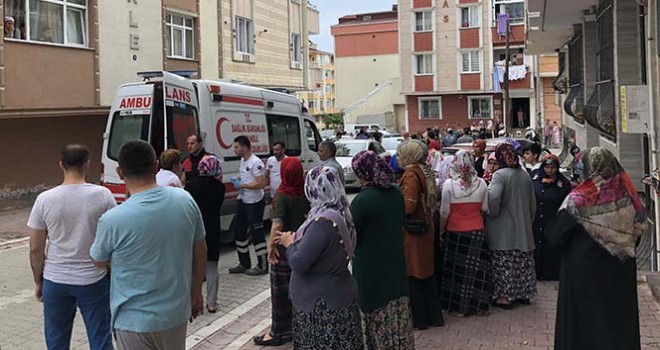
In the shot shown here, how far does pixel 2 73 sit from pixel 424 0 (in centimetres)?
3258

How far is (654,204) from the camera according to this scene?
7.76 metres

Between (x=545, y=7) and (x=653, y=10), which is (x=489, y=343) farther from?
(x=545, y=7)

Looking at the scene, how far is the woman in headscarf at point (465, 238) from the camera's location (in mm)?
5961

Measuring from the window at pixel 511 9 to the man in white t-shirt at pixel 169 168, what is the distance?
120 feet

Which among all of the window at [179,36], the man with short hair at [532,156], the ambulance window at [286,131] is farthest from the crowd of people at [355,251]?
the window at [179,36]

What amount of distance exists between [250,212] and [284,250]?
3070 mm

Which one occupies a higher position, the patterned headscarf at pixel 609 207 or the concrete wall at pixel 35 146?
the concrete wall at pixel 35 146

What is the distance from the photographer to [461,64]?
1628 inches

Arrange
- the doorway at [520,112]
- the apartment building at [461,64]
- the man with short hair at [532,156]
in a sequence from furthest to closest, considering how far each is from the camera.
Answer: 1. the doorway at [520,112]
2. the apartment building at [461,64]
3. the man with short hair at [532,156]

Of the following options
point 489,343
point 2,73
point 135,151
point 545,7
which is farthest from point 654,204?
point 2,73

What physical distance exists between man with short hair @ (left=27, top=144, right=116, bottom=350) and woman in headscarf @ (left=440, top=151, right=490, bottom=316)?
322 centimetres

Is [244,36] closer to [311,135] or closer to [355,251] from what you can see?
[311,135]

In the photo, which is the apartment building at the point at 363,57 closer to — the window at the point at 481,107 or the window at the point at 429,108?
the window at the point at 429,108

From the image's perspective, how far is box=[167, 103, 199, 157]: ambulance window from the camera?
8.78m
